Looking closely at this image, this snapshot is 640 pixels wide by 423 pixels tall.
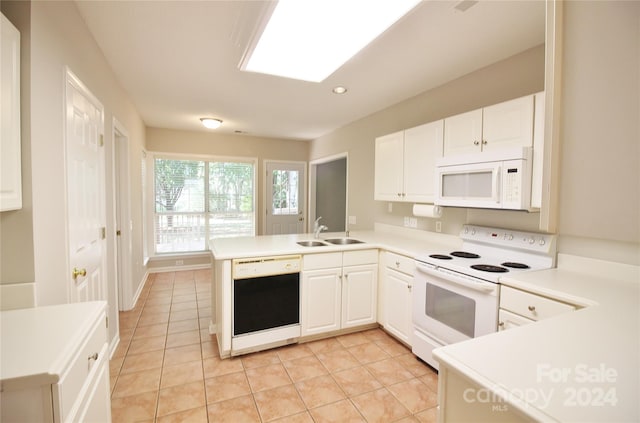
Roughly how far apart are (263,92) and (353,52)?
159 cm

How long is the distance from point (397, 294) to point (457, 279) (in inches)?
31.6

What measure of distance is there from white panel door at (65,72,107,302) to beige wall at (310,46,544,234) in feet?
9.51

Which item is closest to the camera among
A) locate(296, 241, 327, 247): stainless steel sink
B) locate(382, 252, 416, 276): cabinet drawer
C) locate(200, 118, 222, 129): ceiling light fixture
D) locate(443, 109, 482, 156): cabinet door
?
locate(443, 109, 482, 156): cabinet door

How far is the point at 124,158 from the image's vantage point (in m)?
3.33

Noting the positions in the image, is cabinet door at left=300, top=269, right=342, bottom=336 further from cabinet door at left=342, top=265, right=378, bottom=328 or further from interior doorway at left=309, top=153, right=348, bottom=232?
interior doorway at left=309, top=153, right=348, bottom=232

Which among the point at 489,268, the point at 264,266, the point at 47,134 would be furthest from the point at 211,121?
the point at 489,268

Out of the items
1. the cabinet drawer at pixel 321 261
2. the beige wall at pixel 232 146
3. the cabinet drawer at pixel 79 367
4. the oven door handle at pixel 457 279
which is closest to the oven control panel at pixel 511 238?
the oven door handle at pixel 457 279

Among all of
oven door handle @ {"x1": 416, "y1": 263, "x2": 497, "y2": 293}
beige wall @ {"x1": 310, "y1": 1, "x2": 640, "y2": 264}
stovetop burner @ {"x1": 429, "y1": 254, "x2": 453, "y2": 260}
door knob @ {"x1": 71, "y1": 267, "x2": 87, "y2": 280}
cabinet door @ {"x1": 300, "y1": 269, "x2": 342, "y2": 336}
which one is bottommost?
cabinet door @ {"x1": 300, "y1": 269, "x2": 342, "y2": 336}

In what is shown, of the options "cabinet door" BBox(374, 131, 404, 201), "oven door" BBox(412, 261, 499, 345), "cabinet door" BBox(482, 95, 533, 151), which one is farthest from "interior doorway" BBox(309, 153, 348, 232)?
"cabinet door" BBox(482, 95, 533, 151)

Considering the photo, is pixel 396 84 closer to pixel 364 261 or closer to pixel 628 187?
pixel 364 261

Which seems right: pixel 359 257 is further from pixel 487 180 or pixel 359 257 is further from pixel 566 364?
pixel 566 364

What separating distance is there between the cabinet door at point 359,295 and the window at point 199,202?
11.1 feet

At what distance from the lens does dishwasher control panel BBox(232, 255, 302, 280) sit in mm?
2439

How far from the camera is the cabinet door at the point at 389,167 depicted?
3.09 m
